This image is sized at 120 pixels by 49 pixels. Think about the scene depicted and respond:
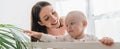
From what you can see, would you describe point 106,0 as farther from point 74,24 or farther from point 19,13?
point 74,24

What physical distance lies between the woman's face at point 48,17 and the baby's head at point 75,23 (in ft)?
0.37

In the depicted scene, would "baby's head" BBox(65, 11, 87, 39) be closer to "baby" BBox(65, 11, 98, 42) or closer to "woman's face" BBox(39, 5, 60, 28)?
"baby" BBox(65, 11, 98, 42)

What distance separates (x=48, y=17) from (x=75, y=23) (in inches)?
5.7

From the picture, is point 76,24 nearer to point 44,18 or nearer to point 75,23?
point 75,23

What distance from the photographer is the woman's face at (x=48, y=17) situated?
37.2 inches

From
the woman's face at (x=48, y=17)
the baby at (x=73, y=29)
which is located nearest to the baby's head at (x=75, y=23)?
the baby at (x=73, y=29)

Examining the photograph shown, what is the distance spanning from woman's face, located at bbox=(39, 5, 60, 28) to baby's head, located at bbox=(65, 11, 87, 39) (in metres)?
0.11

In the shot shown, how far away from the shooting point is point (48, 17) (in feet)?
3.11

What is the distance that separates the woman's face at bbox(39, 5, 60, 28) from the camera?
944 mm

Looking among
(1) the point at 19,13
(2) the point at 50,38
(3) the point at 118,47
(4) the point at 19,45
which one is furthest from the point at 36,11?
(1) the point at 19,13

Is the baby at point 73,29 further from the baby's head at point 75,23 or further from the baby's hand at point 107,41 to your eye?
the baby's hand at point 107,41

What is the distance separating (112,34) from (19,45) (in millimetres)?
1902

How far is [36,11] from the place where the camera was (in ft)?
3.12

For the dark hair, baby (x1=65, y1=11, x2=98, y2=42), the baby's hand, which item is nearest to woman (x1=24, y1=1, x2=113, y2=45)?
the dark hair
